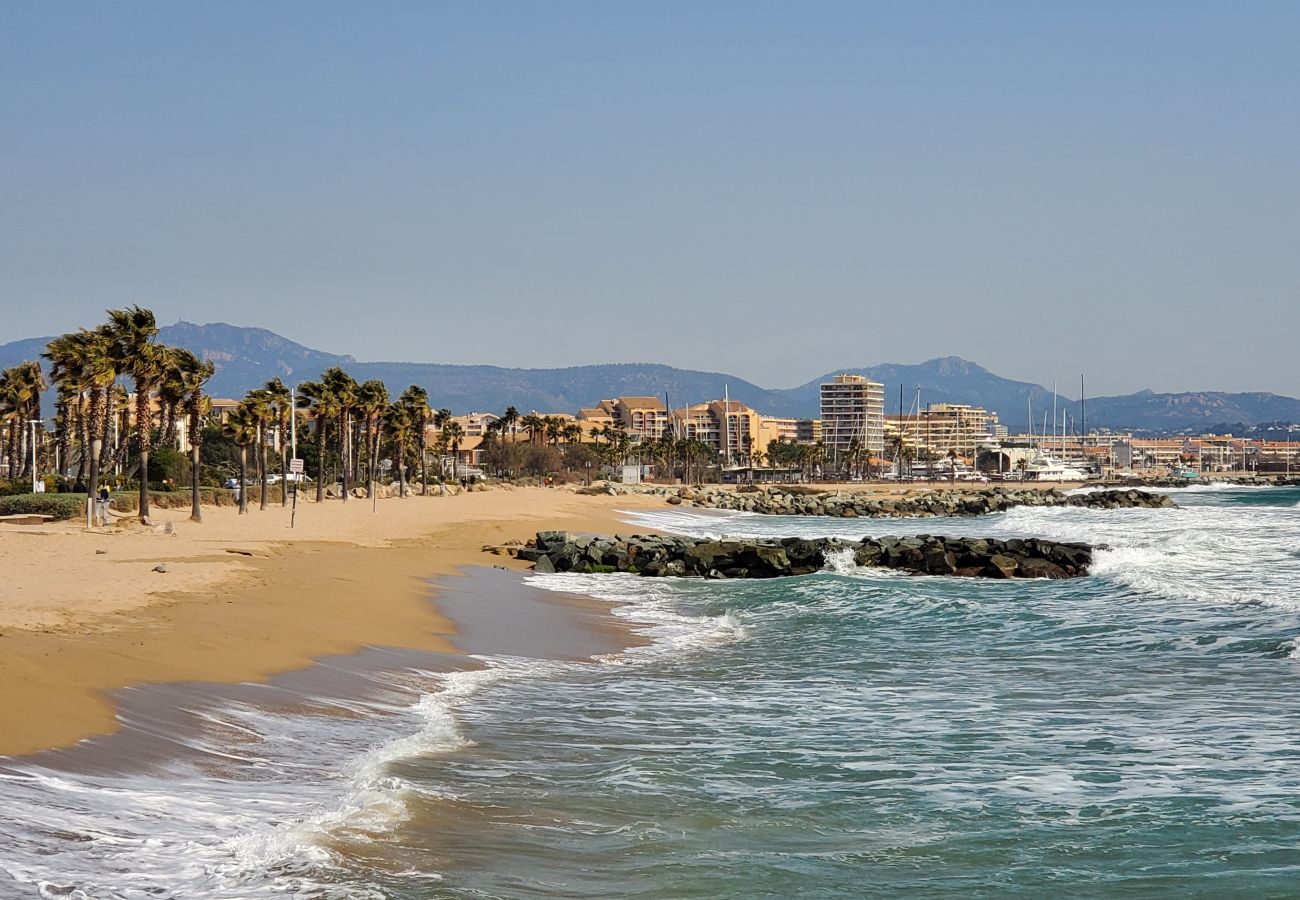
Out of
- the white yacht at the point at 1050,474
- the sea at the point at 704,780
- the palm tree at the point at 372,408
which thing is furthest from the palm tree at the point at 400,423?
the white yacht at the point at 1050,474

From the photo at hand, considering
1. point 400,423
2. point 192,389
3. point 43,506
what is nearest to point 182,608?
point 43,506

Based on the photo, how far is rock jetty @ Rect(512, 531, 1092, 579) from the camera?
31906mm

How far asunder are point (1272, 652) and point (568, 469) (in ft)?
422

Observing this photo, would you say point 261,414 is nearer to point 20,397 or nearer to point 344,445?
point 20,397

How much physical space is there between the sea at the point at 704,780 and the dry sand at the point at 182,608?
591 millimetres

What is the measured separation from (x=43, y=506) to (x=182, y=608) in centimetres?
2738

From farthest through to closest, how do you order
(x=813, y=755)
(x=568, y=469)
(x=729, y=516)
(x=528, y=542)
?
(x=568, y=469)
(x=729, y=516)
(x=528, y=542)
(x=813, y=755)

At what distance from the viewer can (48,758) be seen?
8.29 meters

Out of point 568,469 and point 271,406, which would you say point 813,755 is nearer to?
point 271,406

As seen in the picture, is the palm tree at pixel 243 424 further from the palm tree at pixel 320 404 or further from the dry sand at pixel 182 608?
the dry sand at pixel 182 608

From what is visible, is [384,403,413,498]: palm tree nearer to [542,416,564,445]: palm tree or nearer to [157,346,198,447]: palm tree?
[157,346,198,447]: palm tree

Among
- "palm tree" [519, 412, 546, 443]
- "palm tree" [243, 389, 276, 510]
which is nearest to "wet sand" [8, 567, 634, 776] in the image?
"palm tree" [243, 389, 276, 510]

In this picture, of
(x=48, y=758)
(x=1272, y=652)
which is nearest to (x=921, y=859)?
(x=48, y=758)

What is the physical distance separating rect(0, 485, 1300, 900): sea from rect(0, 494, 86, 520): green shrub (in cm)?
2824
